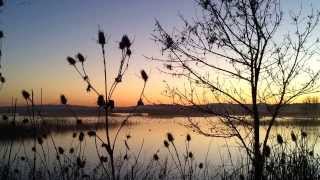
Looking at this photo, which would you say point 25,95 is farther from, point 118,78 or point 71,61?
point 118,78

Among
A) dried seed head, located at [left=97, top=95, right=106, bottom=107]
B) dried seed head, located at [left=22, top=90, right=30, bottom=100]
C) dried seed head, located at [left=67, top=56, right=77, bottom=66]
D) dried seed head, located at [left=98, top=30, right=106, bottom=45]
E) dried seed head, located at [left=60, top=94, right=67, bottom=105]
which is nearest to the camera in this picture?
dried seed head, located at [left=98, top=30, right=106, bottom=45]

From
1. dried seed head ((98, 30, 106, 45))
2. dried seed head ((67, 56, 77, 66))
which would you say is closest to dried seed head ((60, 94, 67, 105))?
dried seed head ((67, 56, 77, 66))

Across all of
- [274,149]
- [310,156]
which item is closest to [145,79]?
[274,149]

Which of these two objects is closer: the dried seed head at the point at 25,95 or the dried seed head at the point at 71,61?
the dried seed head at the point at 71,61

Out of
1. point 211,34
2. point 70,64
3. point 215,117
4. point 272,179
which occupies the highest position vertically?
point 211,34

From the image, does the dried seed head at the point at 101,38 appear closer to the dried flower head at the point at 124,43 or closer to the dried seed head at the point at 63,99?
the dried flower head at the point at 124,43

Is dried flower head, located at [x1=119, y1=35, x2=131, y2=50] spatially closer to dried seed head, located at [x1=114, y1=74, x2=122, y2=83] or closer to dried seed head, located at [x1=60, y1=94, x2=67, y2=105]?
dried seed head, located at [x1=114, y1=74, x2=122, y2=83]

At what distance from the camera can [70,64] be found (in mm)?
4395

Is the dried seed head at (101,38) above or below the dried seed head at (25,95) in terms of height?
above

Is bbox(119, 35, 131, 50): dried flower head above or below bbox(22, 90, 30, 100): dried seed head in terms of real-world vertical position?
above

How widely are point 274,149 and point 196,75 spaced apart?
2554 millimetres

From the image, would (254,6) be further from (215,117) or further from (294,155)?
(294,155)

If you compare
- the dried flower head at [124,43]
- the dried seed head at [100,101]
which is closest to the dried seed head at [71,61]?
the dried seed head at [100,101]

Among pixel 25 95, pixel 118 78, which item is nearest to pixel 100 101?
pixel 118 78
